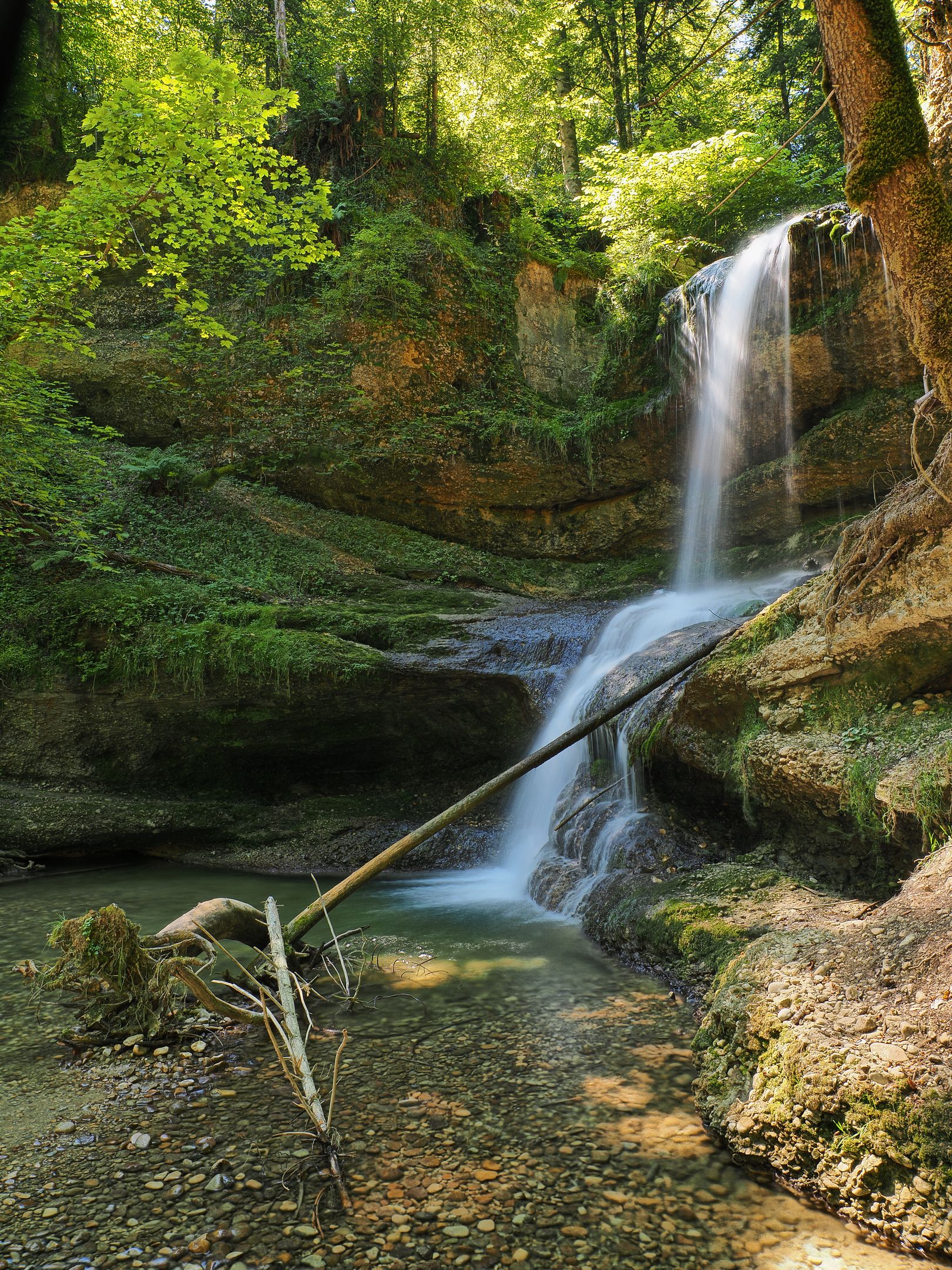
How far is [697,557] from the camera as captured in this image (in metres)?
12.6

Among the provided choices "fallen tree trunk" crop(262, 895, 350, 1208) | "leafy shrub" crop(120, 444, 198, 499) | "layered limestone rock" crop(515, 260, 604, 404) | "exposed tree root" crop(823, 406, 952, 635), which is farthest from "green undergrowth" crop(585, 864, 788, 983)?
"layered limestone rock" crop(515, 260, 604, 404)

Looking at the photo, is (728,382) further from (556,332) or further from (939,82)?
(939,82)

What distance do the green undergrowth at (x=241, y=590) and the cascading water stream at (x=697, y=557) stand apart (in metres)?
1.59

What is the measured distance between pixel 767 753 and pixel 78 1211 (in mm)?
4897

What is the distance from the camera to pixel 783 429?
1166 cm

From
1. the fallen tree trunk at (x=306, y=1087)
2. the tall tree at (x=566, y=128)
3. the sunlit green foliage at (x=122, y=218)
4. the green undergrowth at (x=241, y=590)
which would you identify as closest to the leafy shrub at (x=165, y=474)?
the green undergrowth at (x=241, y=590)

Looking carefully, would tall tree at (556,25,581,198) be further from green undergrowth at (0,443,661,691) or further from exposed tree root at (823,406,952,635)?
exposed tree root at (823,406,952,635)

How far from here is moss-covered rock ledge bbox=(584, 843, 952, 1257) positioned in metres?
2.41

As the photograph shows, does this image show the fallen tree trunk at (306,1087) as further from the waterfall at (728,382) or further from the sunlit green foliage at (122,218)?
the waterfall at (728,382)

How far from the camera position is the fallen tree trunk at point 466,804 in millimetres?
4805

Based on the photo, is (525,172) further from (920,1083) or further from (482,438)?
(920,1083)

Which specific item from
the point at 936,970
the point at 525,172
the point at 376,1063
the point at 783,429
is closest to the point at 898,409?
the point at 783,429

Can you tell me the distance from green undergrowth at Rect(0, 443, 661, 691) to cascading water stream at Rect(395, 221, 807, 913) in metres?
1.59

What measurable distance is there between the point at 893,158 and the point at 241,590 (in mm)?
8754
